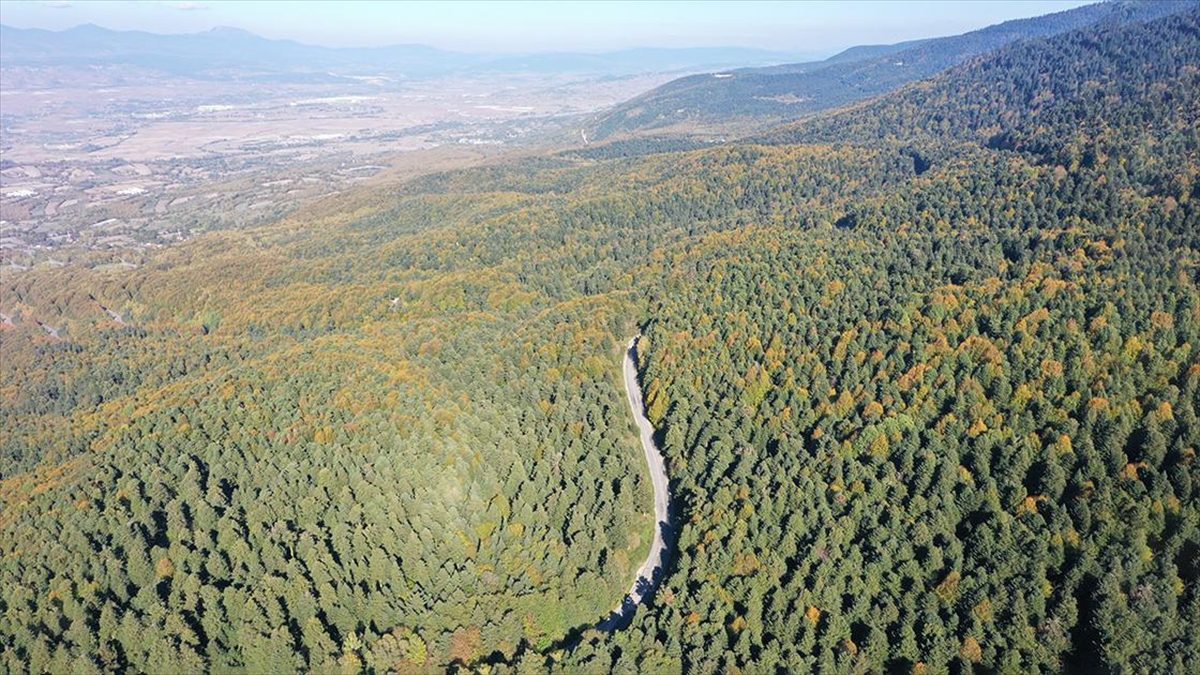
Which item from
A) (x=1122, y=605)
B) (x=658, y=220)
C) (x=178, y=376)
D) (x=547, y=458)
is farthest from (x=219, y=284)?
(x=1122, y=605)

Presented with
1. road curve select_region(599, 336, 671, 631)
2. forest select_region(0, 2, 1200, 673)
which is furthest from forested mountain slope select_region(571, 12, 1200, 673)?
road curve select_region(599, 336, 671, 631)

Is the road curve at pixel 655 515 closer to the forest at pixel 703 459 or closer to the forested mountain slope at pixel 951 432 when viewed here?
the forest at pixel 703 459

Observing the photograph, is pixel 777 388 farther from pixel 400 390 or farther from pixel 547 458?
pixel 400 390

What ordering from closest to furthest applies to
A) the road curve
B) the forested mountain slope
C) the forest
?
the forested mountain slope < the forest < the road curve

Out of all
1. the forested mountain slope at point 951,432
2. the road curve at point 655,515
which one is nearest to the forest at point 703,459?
the forested mountain slope at point 951,432

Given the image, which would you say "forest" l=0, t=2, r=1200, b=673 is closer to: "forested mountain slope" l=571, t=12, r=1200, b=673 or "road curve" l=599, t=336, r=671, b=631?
"forested mountain slope" l=571, t=12, r=1200, b=673

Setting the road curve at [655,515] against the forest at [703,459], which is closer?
the forest at [703,459]

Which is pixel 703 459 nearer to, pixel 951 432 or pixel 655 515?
pixel 655 515
